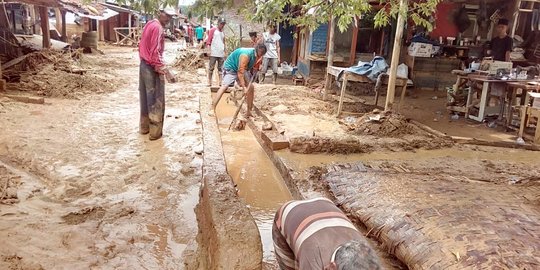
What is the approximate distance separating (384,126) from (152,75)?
147 inches

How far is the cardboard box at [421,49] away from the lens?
11250 millimetres

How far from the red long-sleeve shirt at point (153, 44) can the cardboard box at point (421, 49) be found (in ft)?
25.4

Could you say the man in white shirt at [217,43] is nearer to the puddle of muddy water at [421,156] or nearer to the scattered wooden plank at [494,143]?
the puddle of muddy water at [421,156]

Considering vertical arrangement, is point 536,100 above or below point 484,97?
above

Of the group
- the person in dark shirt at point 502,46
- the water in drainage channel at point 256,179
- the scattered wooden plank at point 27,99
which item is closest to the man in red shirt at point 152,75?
the water in drainage channel at point 256,179

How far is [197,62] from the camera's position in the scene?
1591cm

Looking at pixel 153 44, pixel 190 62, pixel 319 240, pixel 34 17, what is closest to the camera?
pixel 319 240

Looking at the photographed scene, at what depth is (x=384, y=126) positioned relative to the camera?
6.91 meters

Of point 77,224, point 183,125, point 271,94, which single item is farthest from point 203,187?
point 271,94

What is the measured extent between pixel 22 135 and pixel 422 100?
9.01 meters

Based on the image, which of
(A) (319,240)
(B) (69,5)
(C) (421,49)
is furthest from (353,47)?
(A) (319,240)

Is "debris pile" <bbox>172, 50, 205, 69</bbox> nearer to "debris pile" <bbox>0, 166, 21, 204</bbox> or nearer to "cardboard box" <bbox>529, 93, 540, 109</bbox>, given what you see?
"cardboard box" <bbox>529, 93, 540, 109</bbox>

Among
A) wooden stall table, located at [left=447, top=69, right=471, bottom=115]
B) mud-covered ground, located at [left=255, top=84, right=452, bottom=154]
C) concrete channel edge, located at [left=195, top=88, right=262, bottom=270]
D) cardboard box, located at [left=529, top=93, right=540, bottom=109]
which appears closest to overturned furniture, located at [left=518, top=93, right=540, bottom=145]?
cardboard box, located at [left=529, top=93, right=540, bottom=109]

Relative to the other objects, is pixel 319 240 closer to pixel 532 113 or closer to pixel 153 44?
pixel 153 44
